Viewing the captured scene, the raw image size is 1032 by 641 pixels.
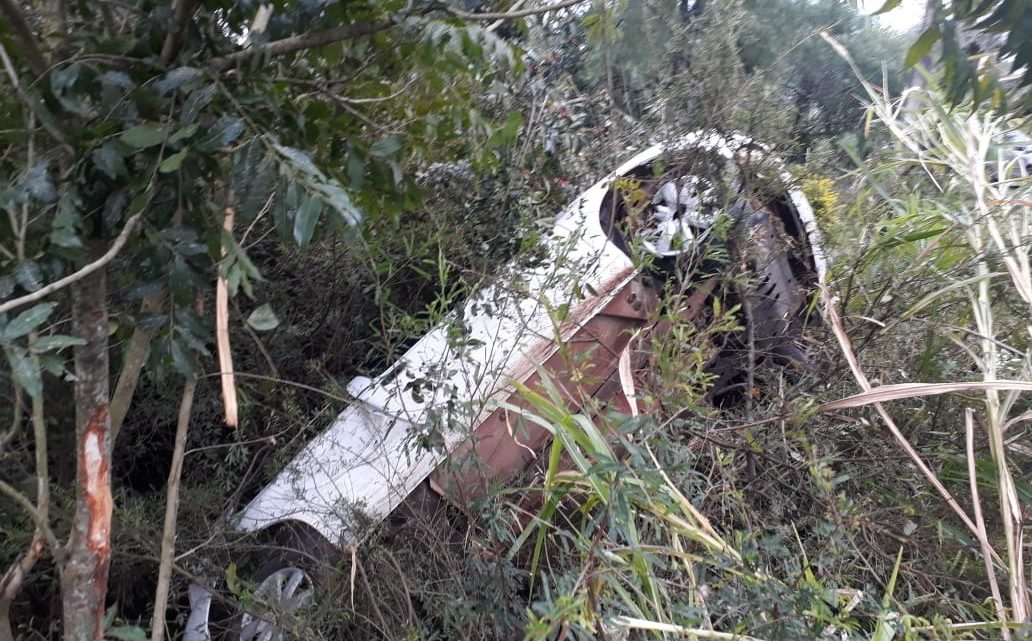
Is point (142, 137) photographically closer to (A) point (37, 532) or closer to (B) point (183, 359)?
(B) point (183, 359)

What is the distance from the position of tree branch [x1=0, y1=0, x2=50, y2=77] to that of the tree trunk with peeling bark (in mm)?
499

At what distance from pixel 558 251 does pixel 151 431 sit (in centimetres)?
185

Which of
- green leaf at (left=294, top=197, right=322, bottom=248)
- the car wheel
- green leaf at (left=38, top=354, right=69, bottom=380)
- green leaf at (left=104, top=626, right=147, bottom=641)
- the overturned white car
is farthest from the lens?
the overturned white car

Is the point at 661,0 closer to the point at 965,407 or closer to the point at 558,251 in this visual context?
the point at 558,251

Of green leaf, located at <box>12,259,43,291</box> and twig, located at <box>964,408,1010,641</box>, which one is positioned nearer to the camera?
green leaf, located at <box>12,259,43,291</box>

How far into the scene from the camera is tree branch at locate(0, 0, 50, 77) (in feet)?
5.44

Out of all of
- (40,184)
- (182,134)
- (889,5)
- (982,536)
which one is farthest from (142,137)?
(982,536)

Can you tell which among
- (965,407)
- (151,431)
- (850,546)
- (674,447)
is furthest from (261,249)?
(965,407)

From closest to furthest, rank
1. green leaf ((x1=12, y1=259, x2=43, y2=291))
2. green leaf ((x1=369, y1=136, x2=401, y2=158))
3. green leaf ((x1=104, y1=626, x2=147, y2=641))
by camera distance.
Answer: green leaf ((x1=12, y1=259, x2=43, y2=291)) → green leaf ((x1=104, y1=626, x2=147, y2=641)) → green leaf ((x1=369, y1=136, x2=401, y2=158))

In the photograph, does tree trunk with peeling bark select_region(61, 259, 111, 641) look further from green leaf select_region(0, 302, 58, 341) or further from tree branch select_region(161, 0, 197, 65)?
tree branch select_region(161, 0, 197, 65)

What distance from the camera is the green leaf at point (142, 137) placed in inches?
62.2

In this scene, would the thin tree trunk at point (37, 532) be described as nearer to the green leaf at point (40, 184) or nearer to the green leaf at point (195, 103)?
the green leaf at point (40, 184)

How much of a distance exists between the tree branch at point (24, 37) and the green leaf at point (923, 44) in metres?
1.97

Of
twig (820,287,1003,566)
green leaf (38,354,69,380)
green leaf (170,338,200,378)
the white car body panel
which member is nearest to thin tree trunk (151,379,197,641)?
green leaf (170,338,200,378)
